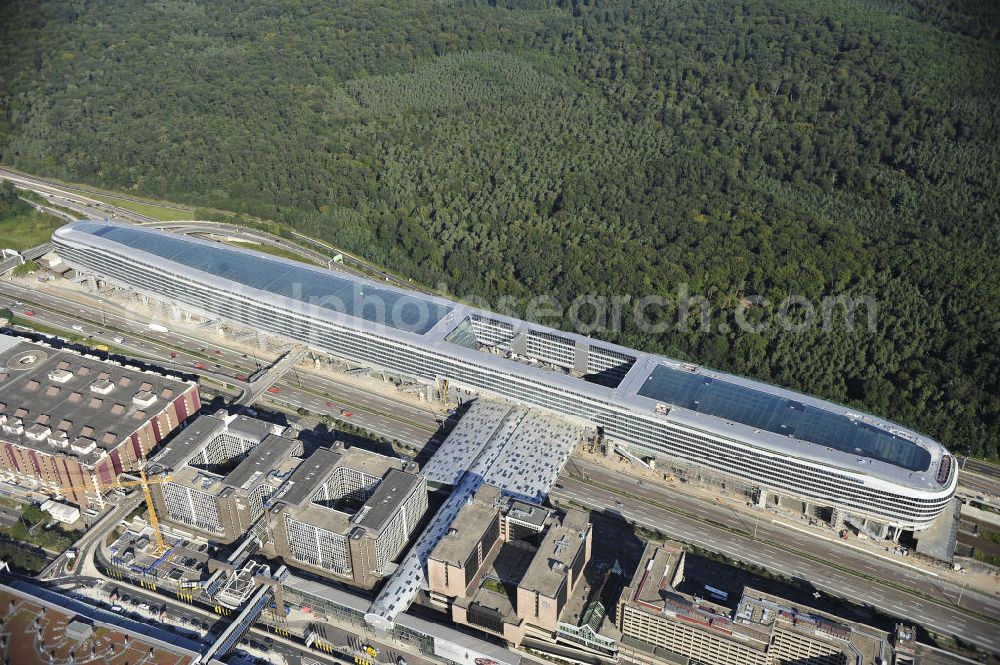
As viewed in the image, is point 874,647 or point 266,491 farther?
point 266,491

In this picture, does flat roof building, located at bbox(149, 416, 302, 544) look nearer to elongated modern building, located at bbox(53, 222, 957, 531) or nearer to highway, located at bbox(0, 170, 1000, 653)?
highway, located at bbox(0, 170, 1000, 653)

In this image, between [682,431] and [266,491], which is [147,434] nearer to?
[266,491]

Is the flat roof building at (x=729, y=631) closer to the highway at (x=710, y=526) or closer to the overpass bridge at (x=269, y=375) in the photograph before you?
the highway at (x=710, y=526)

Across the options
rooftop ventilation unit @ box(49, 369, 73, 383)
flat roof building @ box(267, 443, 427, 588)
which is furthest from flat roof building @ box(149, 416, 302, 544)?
rooftop ventilation unit @ box(49, 369, 73, 383)

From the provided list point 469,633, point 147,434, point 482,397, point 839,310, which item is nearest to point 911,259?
point 839,310

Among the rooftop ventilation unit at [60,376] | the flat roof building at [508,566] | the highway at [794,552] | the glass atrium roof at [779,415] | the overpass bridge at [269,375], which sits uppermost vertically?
the glass atrium roof at [779,415]

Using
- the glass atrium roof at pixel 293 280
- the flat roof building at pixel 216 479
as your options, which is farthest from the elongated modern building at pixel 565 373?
the flat roof building at pixel 216 479
